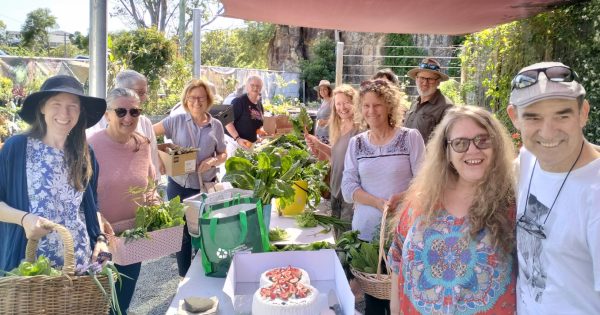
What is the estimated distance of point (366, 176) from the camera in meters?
2.64

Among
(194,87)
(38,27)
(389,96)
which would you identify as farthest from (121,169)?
(38,27)

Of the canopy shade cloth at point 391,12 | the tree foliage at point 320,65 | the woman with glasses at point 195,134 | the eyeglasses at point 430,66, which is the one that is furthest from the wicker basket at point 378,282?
the tree foliage at point 320,65

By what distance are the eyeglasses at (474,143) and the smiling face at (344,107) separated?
2.00 m

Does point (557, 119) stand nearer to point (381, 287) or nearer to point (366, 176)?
point (381, 287)

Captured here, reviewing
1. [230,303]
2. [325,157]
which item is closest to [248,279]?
[230,303]

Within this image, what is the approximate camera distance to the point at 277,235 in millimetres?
2803

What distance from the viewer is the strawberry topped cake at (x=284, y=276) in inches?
71.4

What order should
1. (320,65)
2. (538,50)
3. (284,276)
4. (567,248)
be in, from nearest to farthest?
(567,248) → (284,276) → (538,50) → (320,65)

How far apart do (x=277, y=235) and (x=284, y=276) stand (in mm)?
963

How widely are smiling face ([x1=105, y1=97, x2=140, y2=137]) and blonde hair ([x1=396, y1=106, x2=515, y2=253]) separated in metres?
Answer: 1.63

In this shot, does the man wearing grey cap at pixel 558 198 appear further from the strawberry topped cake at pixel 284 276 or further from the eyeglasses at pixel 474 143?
the strawberry topped cake at pixel 284 276

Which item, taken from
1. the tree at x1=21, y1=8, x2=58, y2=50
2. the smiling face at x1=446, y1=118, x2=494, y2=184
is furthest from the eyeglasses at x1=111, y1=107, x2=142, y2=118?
the tree at x1=21, y1=8, x2=58, y2=50

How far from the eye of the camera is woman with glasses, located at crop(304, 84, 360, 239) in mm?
3232

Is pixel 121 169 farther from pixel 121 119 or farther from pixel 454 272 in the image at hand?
pixel 454 272
